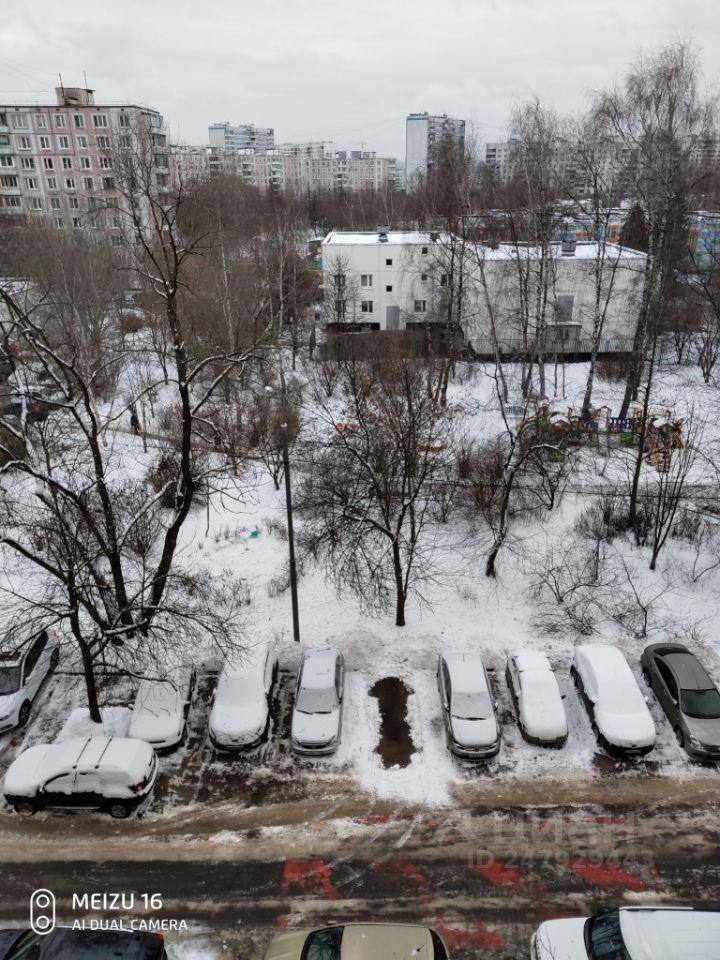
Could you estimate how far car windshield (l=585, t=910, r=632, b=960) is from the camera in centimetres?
811

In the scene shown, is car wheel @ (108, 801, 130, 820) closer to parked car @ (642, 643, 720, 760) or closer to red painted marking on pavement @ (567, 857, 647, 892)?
red painted marking on pavement @ (567, 857, 647, 892)

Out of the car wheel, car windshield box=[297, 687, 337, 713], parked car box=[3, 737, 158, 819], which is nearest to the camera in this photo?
parked car box=[3, 737, 158, 819]

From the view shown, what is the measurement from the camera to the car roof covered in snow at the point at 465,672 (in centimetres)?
1305

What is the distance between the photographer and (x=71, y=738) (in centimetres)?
1282

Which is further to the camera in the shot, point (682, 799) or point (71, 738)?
point (71, 738)

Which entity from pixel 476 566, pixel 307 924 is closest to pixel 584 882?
pixel 307 924

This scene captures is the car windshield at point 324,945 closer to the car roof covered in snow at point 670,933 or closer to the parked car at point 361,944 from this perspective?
the parked car at point 361,944

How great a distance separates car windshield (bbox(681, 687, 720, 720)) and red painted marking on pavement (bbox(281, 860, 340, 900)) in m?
7.63

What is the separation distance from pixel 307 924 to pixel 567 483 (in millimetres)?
15207

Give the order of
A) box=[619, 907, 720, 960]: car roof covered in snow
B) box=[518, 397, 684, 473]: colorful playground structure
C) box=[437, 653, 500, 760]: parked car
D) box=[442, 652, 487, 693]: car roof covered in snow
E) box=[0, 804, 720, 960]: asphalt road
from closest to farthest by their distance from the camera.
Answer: box=[619, 907, 720, 960]: car roof covered in snow
box=[0, 804, 720, 960]: asphalt road
box=[437, 653, 500, 760]: parked car
box=[442, 652, 487, 693]: car roof covered in snow
box=[518, 397, 684, 473]: colorful playground structure

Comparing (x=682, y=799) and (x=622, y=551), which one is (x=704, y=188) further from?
(x=682, y=799)

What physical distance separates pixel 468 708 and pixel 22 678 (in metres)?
9.44

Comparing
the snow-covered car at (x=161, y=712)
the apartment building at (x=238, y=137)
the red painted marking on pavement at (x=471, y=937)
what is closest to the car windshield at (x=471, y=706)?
the red painted marking on pavement at (x=471, y=937)

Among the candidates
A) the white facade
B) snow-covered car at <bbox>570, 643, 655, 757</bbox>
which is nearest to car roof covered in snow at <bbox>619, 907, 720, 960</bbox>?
snow-covered car at <bbox>570, 643, 655, 757</bbox>
